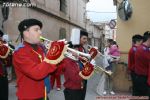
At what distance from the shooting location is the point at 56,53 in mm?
4301

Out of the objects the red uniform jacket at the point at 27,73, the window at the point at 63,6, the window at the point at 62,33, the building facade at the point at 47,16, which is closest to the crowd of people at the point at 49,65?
the red uniform jacket at the point at 27,73

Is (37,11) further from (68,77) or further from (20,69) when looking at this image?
(20,69)

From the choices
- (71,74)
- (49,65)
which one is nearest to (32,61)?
(49,65)

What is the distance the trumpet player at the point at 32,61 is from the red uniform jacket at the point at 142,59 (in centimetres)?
371

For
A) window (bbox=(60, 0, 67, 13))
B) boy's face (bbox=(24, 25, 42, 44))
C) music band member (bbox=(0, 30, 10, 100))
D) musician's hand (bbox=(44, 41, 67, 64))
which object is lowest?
music band member (bbox=(0, 30, 10, 100))

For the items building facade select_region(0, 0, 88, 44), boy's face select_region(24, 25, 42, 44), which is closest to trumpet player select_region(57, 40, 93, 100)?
boy's face select_region(24, 25, 42, 44)

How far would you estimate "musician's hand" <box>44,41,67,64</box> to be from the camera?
14.0ft

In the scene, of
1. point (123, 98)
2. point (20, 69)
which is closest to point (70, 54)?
point (123, 98)

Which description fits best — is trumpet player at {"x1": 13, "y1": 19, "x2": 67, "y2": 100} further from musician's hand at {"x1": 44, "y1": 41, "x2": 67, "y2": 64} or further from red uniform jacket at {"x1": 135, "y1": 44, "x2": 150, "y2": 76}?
red uniform jacket at {"x1": 135, "y1": 44, "x2": 150, "y2": 76}

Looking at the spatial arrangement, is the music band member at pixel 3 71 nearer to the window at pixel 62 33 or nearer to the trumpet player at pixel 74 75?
the trumpet player at pixel 74 75

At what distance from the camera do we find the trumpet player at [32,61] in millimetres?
4258

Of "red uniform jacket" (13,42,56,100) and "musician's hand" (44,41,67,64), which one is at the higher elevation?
"musician's hand" (44,41,67,64)

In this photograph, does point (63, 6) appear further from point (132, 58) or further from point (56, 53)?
point (56, 53)

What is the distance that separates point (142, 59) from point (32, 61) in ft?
13.3
